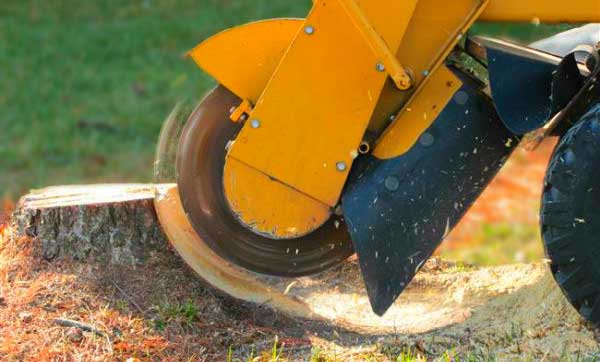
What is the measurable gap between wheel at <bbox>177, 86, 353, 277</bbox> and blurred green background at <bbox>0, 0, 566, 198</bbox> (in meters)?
4.72

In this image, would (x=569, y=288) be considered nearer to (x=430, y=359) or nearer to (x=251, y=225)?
(x=430, y=359)

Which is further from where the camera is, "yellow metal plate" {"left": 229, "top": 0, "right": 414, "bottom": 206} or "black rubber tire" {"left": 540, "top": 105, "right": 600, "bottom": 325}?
"yellow metal plate" {"left": 229, "top": 0, "right": 414, "bottom": 206}

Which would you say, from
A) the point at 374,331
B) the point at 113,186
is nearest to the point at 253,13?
→ the point at 113,186

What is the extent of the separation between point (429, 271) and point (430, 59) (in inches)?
62.5

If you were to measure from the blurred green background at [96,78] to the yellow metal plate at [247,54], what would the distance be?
15.6 feet

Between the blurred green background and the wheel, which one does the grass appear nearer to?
the blurred green background

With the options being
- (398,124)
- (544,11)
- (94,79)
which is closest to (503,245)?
(398,124)

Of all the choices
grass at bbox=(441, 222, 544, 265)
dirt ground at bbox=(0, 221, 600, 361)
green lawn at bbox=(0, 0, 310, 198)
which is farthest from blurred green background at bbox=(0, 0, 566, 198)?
dirt ground at bbox=(0, 221, 600, 361)

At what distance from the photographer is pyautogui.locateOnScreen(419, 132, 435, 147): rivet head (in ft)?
13.3

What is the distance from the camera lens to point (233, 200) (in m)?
4.31

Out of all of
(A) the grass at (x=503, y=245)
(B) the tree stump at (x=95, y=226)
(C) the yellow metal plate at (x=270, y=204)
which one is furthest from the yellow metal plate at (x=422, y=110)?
(A) the grass at (x=503, y=245)

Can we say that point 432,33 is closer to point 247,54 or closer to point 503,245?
point 247,54

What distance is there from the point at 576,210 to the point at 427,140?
2.09 ft

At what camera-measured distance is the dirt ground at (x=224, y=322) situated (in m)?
4.04
